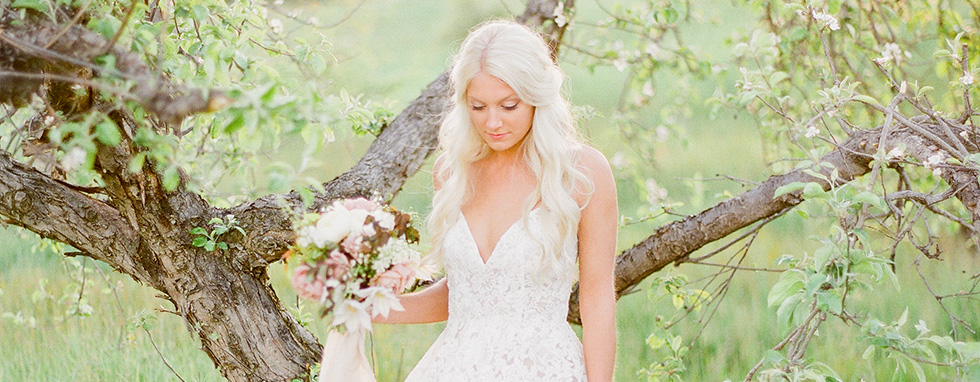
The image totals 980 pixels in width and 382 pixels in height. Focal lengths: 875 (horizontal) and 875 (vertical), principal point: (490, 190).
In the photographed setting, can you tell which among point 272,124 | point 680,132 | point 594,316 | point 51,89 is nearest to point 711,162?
point 680,132

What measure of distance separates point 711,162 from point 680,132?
413cm

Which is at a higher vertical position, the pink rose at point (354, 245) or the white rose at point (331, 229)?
the white rose at point (331, 229)

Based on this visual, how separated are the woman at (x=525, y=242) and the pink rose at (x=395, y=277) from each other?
47 cm

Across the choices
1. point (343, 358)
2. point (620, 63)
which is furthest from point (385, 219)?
point (620, 63)

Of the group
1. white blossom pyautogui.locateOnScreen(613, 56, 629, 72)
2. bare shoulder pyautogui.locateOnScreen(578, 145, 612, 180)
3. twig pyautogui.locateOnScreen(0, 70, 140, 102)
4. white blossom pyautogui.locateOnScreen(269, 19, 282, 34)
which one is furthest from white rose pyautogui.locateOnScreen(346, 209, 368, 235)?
white blossom pyautogui.locateOnScreen(613, 56, 629, 72)

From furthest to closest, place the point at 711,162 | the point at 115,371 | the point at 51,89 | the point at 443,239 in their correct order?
the point at 711,162 < the point at 115,371 < the point at 443,239 < the point at 51,89

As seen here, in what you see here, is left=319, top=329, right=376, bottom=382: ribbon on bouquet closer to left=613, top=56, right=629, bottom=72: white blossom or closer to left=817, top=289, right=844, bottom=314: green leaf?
left=817, top=289, right=844, bottom=314: green leaf

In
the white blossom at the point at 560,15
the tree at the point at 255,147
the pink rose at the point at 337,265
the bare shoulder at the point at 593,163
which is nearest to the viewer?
the tree at the point at 255,147

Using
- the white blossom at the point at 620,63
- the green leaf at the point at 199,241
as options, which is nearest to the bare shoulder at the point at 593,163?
the green leaf at the point at 199,241

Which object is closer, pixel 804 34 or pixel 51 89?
pixel 51 89

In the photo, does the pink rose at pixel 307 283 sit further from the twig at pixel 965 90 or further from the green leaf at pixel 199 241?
the twig at pixel 965 90

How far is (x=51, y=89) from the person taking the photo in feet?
8.66

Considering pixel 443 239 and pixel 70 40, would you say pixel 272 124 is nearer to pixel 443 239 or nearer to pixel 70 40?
pixel 70 40

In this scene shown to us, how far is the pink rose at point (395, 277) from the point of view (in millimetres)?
2355
